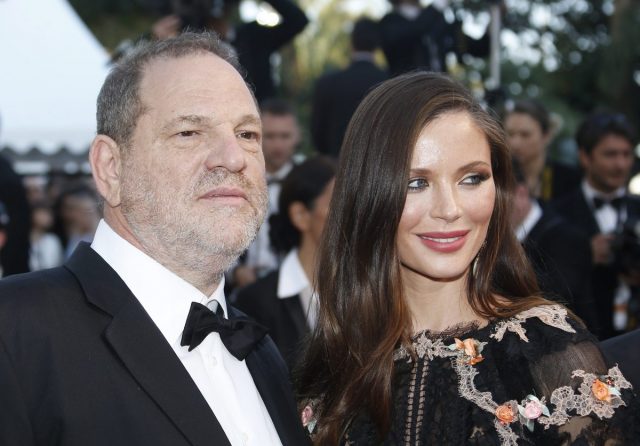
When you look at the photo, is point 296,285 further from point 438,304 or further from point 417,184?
point 417,184

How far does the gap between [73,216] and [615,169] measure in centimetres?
532

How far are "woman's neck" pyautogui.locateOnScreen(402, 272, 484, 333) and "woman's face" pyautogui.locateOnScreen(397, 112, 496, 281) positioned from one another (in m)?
0.13

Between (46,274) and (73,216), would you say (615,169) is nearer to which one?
(46,274)

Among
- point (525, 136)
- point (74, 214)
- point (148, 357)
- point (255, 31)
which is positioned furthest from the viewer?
point (74, 214)

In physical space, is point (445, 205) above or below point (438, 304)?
above

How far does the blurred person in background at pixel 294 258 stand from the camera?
16.2ft

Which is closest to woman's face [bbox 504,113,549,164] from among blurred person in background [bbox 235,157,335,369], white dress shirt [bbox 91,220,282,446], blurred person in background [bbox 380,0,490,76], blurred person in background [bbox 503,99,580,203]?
blurred person in background [bbox 503,99,580,203]

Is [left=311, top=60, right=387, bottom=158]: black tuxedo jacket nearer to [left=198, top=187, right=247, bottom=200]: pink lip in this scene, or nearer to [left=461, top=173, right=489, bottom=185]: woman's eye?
[left=461, top=173, right=489, bottom=185]: woman's eye

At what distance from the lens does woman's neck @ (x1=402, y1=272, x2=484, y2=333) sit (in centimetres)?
321

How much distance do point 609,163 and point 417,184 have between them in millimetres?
3776

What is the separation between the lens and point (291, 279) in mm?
5098

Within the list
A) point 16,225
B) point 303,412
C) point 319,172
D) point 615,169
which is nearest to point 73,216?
point 16,225

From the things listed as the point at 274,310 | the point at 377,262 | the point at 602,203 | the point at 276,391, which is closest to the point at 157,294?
the point at 276,391

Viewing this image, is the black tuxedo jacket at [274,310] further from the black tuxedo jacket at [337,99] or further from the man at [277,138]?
the black tuxedo jacket at [337,99]
